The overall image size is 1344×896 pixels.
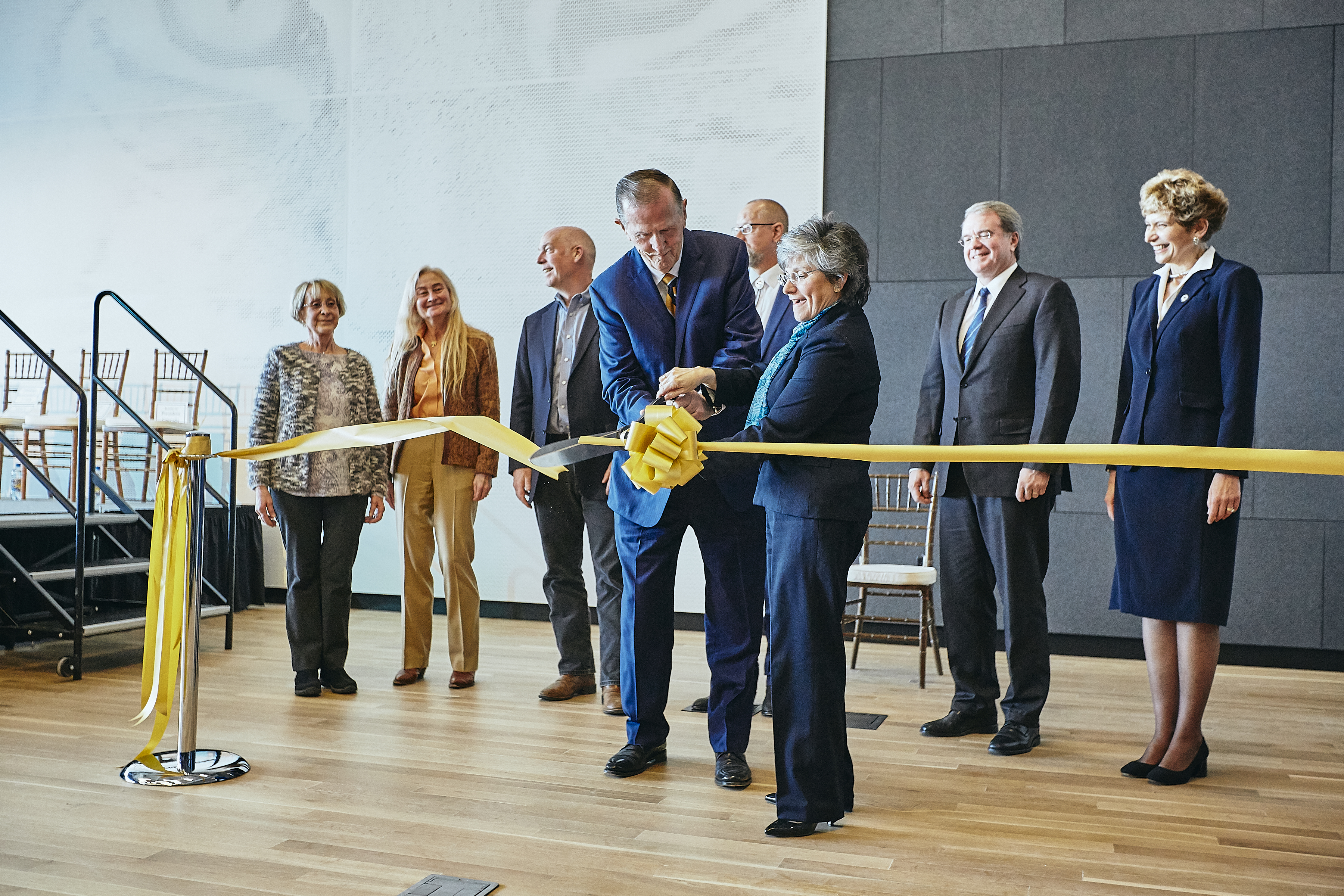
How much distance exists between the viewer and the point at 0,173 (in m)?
7.58

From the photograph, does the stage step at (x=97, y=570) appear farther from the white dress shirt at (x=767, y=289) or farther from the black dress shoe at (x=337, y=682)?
the white dress shirt at (x=767, y=289)

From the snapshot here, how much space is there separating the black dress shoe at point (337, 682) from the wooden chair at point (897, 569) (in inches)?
71.5

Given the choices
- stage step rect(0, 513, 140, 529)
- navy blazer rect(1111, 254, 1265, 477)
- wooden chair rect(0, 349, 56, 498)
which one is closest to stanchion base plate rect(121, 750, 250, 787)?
stage step rect(0, 513, 140, 529)

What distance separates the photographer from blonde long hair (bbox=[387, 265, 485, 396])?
13.6 feet

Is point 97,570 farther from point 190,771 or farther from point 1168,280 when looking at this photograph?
point 1168,280

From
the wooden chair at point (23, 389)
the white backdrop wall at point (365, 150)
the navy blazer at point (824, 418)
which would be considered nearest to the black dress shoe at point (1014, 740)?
the navy blazer at point (824, 418)

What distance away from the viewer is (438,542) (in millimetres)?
4254

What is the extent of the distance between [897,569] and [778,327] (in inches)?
54.1

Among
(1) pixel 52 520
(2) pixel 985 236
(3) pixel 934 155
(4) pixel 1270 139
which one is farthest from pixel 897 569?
(1) pixel 52 520

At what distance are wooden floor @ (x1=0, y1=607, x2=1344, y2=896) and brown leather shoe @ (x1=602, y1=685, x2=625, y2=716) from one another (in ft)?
0.25

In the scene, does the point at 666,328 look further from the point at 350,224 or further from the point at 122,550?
the point at 350,224

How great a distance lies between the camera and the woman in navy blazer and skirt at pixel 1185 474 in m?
2.93

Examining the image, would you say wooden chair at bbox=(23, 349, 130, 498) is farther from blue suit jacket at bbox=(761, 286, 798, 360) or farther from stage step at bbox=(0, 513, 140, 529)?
blue suit jacket at bbox=(761, 286, 798, 360)

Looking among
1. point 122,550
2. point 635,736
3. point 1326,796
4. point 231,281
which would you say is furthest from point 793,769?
point 231,281
